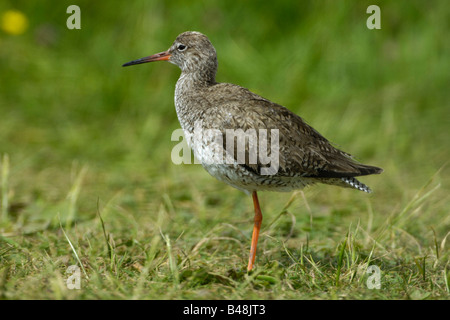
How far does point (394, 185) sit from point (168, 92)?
3.33 m

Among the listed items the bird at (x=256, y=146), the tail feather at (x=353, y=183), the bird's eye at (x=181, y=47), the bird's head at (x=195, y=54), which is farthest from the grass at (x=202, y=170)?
the bird's eye at (x=181, y=47)

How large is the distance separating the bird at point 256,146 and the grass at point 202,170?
470 millimetres

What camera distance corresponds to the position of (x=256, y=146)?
4.53m

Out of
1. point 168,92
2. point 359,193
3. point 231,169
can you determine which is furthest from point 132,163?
point 231,169

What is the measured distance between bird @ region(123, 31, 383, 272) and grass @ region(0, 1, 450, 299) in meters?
0.47

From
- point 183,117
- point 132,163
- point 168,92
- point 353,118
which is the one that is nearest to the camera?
point 183,117

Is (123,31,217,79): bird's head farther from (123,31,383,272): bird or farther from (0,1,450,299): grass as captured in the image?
(0,1,450,299): grass

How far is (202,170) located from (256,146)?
9.29 ft

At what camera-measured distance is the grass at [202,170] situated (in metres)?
4.41

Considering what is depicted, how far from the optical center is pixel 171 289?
13.5ft

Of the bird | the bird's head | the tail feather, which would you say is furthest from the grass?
the bird's head

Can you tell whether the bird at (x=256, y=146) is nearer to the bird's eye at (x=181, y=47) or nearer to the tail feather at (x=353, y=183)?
the tail feather at (x=353, y=183)

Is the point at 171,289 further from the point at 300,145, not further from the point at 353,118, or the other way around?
the point at 353,118

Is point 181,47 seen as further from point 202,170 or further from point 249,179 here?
point 202,170
